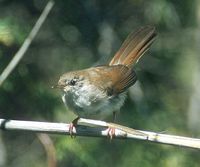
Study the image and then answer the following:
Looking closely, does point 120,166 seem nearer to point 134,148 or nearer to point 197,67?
point 134,148

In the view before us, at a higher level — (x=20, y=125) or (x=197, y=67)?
(x=197, y=67)

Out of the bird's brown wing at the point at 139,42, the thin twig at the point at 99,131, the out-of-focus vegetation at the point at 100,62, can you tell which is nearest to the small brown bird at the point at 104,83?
the bird's brown wing at the point at 139,42

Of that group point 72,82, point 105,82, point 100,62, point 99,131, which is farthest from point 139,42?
point 99,131

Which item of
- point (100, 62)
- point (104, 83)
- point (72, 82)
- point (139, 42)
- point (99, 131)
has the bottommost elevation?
point (99, 131)

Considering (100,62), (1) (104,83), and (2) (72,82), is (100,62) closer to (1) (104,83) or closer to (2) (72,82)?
(1) (104,83)

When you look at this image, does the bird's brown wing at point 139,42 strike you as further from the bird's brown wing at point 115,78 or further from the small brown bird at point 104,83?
the bird's brown wing at point 115,78

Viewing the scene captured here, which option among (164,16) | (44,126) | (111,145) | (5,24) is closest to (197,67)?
(164,16)

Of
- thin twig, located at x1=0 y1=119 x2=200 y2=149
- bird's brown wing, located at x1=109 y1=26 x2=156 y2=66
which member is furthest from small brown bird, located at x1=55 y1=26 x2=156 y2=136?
thin twig, located at x1=0 y1=119 x2=200 y2=149

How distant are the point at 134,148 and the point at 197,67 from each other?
2418 millimetres

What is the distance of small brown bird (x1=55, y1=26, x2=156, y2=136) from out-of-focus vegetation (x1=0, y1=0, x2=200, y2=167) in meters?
0.63

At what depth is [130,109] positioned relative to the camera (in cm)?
649

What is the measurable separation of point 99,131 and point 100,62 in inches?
106

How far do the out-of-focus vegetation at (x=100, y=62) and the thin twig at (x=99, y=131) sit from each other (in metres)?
1.68

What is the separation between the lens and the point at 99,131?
3920 mm
